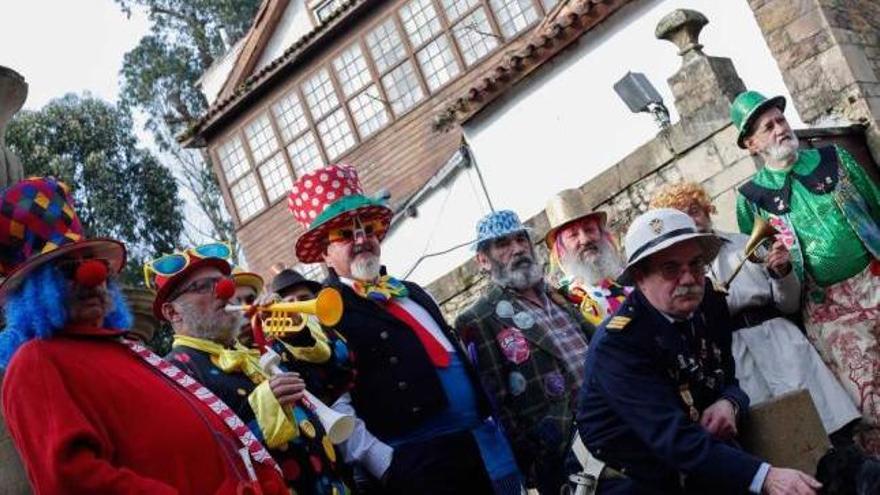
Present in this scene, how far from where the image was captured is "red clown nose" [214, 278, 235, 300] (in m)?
4.16

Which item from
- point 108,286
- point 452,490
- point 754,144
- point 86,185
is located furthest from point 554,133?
point 86,185

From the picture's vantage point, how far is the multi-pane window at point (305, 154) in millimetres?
20953

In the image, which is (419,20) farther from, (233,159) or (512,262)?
(512,262)

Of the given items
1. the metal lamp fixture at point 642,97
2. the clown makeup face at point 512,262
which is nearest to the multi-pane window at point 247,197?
the metal lamp fixture at point 642,97

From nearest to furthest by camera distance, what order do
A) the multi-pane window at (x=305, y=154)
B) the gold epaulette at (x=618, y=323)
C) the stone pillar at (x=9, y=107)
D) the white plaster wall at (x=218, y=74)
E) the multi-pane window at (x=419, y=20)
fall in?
the gold epaulette at (x=618, y=323) → the stone pillar at (x=9, y=107) → the multi-pane window at (x=419, y=20) → the multi-pane window at (x=305, y=154) → the white plaster wall at (x=218, y=74)

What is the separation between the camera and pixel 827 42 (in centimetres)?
983

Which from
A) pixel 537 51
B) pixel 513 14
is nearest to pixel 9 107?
pixel 537 51

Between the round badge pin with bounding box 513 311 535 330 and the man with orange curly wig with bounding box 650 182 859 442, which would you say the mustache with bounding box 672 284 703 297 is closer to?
the man with orange curly wig with bounding box 650 182 859 442

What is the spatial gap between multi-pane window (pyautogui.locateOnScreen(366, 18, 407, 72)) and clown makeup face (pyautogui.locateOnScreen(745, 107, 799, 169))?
1460 centimetres

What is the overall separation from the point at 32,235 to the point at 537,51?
10220 mm

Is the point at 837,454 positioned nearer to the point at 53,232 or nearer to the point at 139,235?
the point at 53,232

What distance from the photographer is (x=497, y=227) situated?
18.1 ft

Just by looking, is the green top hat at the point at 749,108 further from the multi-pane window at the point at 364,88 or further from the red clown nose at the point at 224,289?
the multi-pane window at the point at 364,88

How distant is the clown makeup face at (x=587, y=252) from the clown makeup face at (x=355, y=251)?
1.33 m
